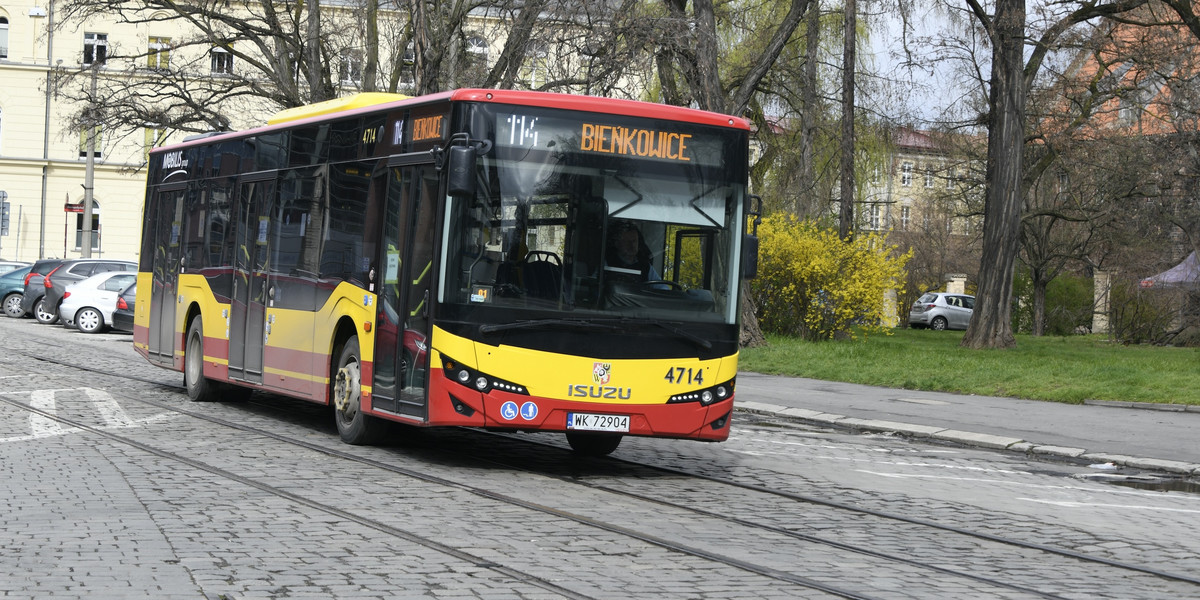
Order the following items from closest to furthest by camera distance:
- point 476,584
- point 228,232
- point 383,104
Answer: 1. point 476,584
2. point 383,104
3. point 228,232

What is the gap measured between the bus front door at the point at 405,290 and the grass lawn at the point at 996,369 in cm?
1204

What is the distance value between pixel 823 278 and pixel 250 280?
60.4 feet

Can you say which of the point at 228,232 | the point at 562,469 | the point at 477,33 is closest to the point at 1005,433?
the point at 562,469

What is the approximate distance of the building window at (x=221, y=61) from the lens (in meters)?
40.4

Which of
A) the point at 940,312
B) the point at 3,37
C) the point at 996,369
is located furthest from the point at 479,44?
the point at 3,37

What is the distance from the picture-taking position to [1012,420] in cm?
1834

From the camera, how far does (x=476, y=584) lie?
22.3 ft

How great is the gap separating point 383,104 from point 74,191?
6531 cm

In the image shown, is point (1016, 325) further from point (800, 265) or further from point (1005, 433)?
point (1005, 433)

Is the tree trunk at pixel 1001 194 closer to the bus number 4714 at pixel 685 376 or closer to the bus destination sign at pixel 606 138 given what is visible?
the bus destination sign at pixel 606 138

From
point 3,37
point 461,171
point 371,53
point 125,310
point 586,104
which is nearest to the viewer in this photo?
point 461,171

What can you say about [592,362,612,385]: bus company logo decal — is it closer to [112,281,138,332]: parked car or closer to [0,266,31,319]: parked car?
[112,281,138,332]: parked car

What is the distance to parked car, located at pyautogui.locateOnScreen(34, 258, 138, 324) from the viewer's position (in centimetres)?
3697

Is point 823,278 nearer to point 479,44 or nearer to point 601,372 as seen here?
point 479,44
